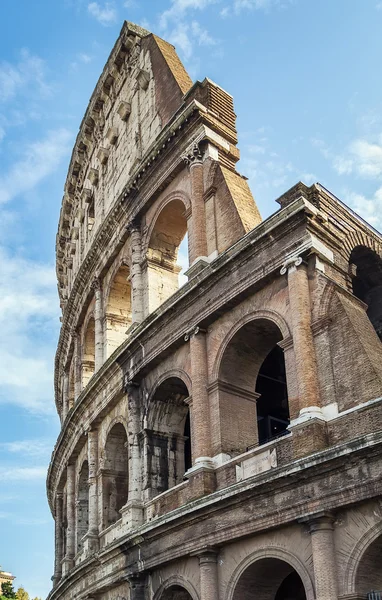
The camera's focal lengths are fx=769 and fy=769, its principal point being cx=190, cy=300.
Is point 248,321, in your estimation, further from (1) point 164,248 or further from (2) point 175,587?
(1) point 164,248

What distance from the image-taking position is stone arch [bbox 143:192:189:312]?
59.8 ft

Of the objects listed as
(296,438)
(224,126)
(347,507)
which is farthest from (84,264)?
(347,507)

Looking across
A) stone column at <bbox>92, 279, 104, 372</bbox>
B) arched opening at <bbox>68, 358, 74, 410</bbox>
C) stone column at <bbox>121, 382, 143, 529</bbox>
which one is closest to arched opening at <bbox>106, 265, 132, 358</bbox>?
stone column at <bbox>92, 279, 104, 372</bbox>

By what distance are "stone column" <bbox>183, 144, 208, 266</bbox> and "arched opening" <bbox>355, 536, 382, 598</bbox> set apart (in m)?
7.27

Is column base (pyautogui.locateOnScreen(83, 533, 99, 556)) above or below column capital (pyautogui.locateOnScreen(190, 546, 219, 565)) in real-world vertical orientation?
above

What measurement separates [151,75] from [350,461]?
13.4 m

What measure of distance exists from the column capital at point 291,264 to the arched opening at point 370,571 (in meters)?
4.57

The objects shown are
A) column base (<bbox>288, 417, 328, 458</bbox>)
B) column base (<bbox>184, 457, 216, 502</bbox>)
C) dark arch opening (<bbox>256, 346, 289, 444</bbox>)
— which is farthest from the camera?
dark arch opening (<bbox>256, 346, 289, 444</bbox>)

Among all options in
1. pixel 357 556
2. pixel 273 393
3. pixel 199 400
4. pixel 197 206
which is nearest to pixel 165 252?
pixel 197 206

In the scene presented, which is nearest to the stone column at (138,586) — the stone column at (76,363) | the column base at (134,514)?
the column base at (134,514)

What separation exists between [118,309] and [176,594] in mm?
8637

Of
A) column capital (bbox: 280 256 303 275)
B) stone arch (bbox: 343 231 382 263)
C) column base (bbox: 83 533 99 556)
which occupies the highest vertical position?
stone arch (bbox: 343 231 382 263)

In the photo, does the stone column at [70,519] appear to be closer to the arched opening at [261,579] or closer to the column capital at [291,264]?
the arched opening at [261,579]

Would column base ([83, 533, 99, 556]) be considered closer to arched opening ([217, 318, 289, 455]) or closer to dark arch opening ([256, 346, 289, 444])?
dark arch opening ([256, 346, 289, 444])
